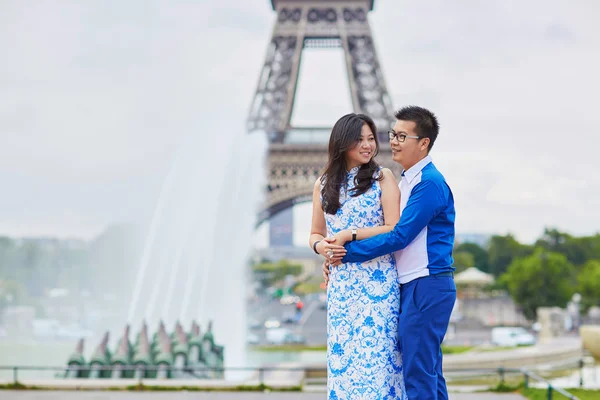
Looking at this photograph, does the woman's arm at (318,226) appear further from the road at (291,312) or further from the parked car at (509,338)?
the road at (291,312)

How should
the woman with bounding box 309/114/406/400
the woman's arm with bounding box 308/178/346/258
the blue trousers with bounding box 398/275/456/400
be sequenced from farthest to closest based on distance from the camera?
the woman's arm with bounding box 308/178/346/258
the woman with bounding box 309/114/406/400
the blue trousers with bounding box 398/275/456/400

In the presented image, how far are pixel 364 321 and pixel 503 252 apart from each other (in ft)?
247

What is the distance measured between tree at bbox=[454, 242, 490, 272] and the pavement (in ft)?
249

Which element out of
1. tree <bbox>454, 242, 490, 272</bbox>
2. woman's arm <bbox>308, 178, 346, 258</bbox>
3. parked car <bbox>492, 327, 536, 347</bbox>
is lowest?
woman's arm <bbox>308, 178, 346, 258</bbox>

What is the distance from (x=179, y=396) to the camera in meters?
9.26

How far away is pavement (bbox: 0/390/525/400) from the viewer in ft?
30.0

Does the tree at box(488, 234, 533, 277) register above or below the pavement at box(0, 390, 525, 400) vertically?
above

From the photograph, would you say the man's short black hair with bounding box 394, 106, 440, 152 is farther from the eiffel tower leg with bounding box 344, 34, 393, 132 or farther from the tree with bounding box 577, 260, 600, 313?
the tree with bounding box 577, 260, 600, 313

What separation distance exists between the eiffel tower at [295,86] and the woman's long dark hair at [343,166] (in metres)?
29.2

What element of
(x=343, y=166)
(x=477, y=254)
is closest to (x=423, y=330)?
(x=343, y=166)

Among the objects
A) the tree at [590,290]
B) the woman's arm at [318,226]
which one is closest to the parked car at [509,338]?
the tree at [590,290]

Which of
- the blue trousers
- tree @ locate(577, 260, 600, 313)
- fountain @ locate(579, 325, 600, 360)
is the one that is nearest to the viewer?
the blue trousers

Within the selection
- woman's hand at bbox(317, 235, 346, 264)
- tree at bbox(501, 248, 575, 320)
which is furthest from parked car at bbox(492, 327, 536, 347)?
Answer: woman's hand at bbox(317, 235, 346, 264)

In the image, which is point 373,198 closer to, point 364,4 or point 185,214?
point 185,214
